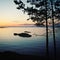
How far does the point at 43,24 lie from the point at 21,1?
3254 mm

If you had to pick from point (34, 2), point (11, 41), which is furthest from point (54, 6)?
point (11, 41)

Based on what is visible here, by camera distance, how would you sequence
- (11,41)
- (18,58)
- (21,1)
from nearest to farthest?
(21,1), (18,58), (11,41)

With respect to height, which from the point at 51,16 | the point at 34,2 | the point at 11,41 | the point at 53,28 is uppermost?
the point at 34,2

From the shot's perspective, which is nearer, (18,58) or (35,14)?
(35,14)

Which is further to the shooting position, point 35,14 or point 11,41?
point 11,41

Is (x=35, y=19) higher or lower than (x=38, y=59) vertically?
higher

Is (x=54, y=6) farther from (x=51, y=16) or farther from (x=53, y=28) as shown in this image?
(x=53, y=28)

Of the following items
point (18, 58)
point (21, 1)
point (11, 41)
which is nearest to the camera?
point (21, 1)

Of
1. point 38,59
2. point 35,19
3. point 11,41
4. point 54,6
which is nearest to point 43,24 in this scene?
point 35,19

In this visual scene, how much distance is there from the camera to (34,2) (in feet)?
60.1

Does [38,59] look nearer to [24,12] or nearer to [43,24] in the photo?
[43,24]

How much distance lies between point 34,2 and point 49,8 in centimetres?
163

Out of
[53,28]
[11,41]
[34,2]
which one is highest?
[34,2]

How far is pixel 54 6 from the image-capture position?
1834 centimetres
